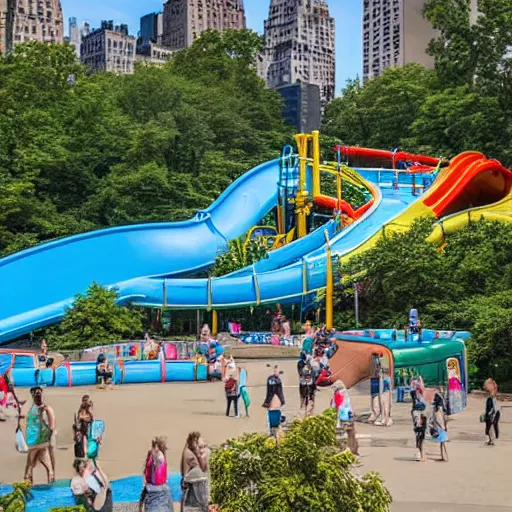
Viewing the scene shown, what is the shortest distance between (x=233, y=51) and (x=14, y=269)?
131 ft

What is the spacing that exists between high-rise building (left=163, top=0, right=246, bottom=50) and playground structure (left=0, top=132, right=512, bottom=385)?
79.9 metres

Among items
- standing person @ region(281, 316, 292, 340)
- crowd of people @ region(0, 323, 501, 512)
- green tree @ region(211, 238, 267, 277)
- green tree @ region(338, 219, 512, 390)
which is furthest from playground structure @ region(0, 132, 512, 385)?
crowd of people @ region(0, 323, 501, 512)

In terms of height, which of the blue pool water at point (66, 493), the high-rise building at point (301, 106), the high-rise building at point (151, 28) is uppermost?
the high-rise building at point (151, 28)

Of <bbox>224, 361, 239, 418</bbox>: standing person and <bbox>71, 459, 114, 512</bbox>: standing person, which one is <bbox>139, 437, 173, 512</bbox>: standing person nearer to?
<bbox>71, 459, 114, 512</bbox>: standing person

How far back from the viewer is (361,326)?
2425 cm

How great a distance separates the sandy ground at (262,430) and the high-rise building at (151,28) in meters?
108

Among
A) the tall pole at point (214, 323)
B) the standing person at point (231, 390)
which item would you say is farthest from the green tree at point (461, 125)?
the standing person at point (231, 390)

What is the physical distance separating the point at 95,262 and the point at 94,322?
8.00 feet

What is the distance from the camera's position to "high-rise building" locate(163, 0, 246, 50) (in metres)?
109

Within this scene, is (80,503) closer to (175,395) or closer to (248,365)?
(175,395)

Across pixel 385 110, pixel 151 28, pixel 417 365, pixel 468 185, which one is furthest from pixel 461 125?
pixel 151 28

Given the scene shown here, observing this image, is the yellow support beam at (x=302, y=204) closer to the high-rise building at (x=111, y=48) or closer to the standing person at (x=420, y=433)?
the standing person at (x=420, y=433)

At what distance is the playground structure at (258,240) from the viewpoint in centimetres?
2367

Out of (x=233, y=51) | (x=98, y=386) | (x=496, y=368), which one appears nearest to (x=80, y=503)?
(x=98, y=386)
